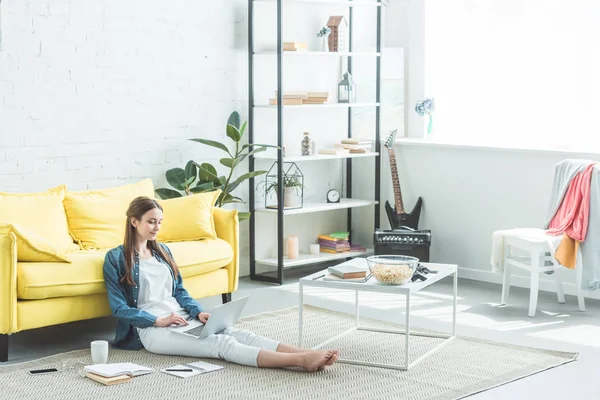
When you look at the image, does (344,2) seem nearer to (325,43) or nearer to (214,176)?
(325,43)

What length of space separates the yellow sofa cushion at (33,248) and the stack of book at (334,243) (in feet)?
8.51

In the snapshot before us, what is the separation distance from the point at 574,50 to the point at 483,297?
1.74 meters

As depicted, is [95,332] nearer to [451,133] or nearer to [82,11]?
[82,11]

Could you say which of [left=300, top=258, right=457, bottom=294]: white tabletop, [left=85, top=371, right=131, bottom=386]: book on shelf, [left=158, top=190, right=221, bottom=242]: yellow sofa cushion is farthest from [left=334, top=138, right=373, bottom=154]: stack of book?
[left=85, top=371, right=131, bottom=386]: book on shelf

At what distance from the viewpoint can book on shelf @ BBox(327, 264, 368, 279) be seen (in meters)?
4.34

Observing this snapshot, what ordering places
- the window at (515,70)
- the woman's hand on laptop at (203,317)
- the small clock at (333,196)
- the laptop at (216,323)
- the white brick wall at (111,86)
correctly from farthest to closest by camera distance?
the small clock at (333,196) < the window at (515,70) < the white brick wall at (111,86) < the woman's hand on laptop at (203,317) < the laptop at (216,323)

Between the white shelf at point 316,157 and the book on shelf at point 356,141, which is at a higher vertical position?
the book on shelf at point 356,141

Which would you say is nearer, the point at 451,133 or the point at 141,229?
the point at 141,229

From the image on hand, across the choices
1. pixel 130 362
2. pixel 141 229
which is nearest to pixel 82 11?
pixel 141 229

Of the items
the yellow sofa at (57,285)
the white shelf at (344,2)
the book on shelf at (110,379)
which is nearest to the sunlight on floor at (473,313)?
the yellow sofa at (57,285)

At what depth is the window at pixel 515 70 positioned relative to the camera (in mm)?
6125

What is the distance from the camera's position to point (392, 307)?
552 centimetres

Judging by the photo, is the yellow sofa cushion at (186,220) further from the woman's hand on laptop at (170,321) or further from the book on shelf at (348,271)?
the book on shelf at (348,271)

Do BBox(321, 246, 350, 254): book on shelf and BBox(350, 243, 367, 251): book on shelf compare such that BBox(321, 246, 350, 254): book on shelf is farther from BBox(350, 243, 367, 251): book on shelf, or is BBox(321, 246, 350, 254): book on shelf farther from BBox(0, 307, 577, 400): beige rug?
BBox(0, 307, 577, 400): beige rug
